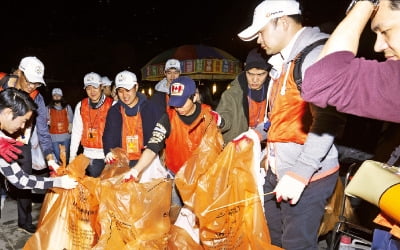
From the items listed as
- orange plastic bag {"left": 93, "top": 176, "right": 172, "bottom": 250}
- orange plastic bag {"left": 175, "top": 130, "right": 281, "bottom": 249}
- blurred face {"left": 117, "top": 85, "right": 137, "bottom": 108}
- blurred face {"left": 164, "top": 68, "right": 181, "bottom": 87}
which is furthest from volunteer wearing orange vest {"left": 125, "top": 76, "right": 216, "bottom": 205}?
blurred face {"left": 164, "top": 68, "right": 181, "bottom": 87}

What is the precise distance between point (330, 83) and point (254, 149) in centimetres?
121

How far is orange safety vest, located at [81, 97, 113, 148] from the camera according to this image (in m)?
3.98

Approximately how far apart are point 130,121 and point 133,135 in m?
0.16

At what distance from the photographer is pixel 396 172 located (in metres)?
1.36

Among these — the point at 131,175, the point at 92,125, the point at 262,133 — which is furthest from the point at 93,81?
the point at 262,133

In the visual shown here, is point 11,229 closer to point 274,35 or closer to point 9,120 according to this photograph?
point 9,120

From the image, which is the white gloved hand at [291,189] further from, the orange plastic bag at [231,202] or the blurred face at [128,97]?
the blurred face at [128,97]

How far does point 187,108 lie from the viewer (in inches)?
114

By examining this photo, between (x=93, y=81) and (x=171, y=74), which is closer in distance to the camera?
(x=93, y=81)

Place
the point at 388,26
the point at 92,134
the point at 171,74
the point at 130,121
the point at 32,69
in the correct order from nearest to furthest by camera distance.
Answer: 1. the point at 388,26
2. the point at 32,69
3. the point at 130,121
4. the point at 92,134
5. the point at 171,74

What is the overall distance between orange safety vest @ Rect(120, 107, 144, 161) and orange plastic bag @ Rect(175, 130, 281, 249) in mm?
1321

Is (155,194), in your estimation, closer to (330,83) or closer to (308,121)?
(308,121)

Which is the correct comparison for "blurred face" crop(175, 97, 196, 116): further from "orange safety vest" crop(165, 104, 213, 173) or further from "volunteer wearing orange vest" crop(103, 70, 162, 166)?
"volunteer wearing orange vest" crop(103, 70, 162, 166)

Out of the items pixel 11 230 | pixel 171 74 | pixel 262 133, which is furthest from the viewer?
pixel 171 74
